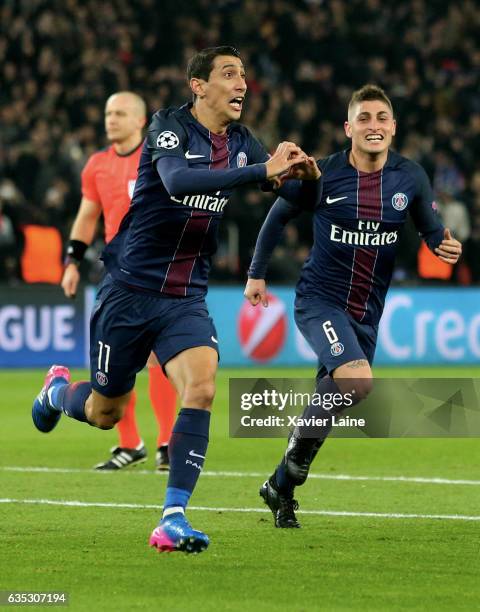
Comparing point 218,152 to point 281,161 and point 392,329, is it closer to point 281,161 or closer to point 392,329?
point 281,161

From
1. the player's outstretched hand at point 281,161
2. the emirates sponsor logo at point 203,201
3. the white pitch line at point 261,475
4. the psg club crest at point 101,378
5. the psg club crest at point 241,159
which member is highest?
the player's outstretched hand at point 281,161

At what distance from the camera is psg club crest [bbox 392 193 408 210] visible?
7.77 meters

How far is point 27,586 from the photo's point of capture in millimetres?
5680

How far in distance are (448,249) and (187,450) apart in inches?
73.3

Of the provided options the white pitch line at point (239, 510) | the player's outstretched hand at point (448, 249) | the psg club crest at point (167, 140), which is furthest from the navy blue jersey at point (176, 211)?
the white pitch line at point (239, 510)

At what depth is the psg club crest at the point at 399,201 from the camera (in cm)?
777

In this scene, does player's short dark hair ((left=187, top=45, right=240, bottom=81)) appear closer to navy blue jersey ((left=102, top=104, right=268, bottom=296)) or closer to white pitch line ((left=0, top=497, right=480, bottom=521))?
navy blue jersey ((left=102, top=104, right=268, bottom=296))

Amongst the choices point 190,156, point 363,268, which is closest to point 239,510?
point 363,268

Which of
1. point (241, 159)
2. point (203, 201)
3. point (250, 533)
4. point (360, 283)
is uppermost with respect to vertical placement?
point (241, 159)

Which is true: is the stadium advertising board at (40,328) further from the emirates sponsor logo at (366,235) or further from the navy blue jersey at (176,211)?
the navy blue jersey at (176,211)

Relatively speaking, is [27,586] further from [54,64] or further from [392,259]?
[54,64]

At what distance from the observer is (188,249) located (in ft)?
22.7

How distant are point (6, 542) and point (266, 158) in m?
2.22

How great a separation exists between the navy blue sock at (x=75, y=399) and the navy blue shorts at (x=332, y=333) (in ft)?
3.94
